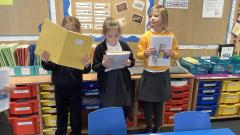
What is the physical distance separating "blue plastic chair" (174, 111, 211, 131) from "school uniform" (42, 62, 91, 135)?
0.89m

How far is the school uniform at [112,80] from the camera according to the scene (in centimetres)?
206

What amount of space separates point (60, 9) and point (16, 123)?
1.30 meters

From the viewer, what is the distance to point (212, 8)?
2988 millimetres

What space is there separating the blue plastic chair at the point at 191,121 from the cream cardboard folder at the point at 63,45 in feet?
2.74

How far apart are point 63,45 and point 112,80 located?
57cm

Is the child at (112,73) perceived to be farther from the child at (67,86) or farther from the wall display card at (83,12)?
the wall display card at (83,12)

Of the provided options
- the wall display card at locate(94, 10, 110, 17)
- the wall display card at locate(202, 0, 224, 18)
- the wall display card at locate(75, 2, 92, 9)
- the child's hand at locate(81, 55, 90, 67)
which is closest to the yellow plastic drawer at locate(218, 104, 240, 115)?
the wall display card at locate(202, 0, 224, 18)

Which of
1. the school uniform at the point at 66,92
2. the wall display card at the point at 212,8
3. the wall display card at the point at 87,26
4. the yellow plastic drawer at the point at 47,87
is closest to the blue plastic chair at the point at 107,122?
the school uniform at the point at 66,92

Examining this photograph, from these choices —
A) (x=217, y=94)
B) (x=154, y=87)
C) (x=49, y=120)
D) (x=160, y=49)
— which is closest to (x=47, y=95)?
(x=49, y=120)

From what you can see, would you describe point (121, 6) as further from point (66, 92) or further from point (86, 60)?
point (66, 92)

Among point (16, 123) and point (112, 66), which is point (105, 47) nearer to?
point (112, 66)

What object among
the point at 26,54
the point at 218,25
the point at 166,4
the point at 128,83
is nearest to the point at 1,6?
the point at 26,54

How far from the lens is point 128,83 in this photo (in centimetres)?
219

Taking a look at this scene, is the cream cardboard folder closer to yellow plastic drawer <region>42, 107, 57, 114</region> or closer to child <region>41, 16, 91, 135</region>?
child <region>41, 16, 91, 135</region>
